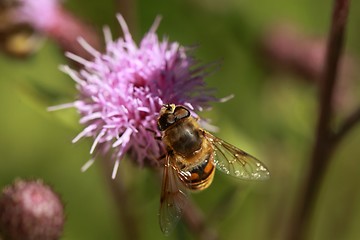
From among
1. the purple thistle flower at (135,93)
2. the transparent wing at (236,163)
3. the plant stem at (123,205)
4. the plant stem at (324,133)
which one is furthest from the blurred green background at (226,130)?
the purple thistle flower at (135,93)

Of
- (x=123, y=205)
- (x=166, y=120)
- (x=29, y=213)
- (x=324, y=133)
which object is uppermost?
(x=324, y=133)

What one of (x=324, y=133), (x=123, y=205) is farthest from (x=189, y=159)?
(x=123, y=205)

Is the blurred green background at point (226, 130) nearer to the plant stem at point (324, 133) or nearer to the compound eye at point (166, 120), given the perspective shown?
the plant stem at point (324, 133)

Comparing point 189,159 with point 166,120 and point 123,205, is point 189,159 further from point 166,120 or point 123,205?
point 123,205

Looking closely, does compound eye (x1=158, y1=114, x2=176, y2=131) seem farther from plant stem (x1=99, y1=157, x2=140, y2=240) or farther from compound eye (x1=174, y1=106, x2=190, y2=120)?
plant stem (x1=99, y1=157, x2=140, y2=240)

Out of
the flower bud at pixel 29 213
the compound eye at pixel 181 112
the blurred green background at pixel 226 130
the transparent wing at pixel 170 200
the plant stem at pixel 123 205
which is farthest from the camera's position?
the blurred green background at pixel 226 130

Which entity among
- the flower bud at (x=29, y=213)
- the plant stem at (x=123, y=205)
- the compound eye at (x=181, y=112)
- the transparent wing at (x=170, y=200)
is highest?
the compound eye at (x=181, y=112)

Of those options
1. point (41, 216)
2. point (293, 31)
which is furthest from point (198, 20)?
point (41, 216)

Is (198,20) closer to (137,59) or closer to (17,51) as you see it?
(17,51)
